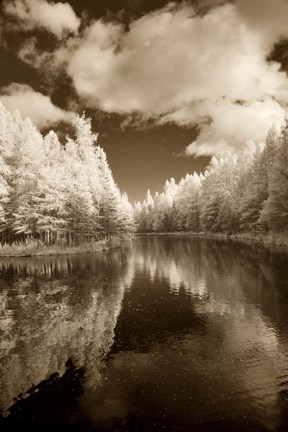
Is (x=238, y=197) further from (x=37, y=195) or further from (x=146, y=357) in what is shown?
(x=146, y=357)

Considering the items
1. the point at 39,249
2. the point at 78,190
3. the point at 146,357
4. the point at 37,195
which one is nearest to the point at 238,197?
the point at 78,190

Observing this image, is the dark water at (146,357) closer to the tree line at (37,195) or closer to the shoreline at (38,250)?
the shoreline at (38,250)

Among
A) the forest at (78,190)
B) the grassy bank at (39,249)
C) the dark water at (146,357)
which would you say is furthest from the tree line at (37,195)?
the dark water at (146,357)

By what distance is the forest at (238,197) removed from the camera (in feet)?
130

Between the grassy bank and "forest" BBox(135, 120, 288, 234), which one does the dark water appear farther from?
"forest" BBox(135, 120, 288, 234)

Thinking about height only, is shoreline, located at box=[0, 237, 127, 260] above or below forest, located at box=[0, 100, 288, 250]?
below

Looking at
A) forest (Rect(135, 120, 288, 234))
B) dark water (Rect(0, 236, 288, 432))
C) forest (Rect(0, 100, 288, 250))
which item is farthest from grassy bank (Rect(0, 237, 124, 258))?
forest (Rect(135, 120, 288, 234))

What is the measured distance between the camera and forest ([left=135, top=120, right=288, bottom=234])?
39594 mm

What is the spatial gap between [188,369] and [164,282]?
11.5m

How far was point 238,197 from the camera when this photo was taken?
200 ft

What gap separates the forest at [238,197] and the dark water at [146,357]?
2331 centimetres

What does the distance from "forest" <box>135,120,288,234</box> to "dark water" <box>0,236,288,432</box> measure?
2331cm

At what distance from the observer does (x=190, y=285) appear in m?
19.1

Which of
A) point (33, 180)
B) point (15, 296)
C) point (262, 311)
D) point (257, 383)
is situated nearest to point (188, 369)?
point (257, 383)
